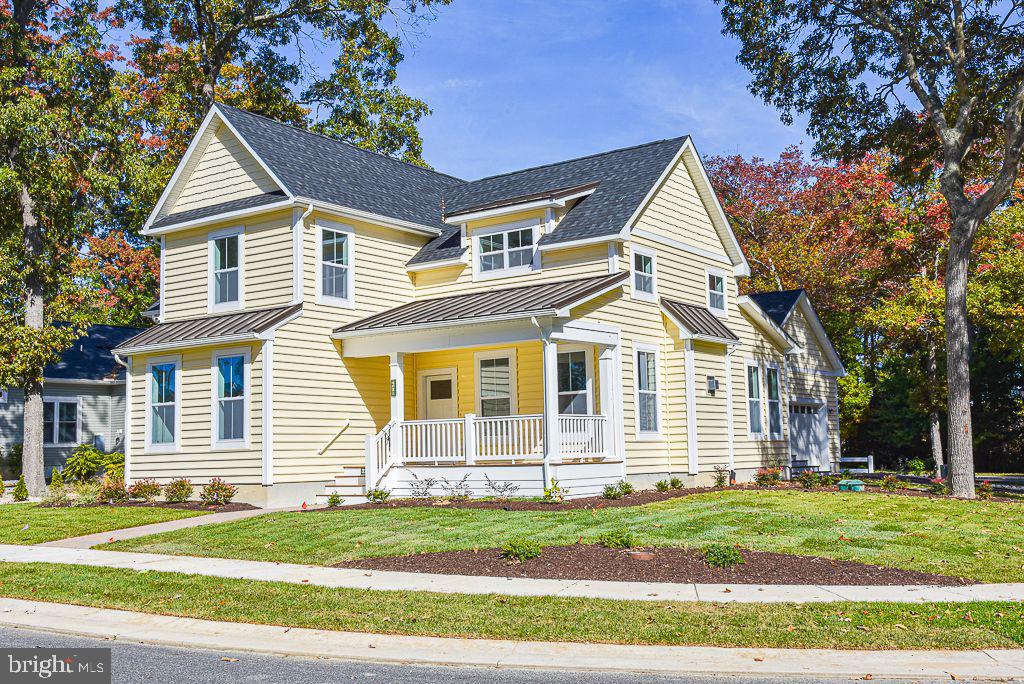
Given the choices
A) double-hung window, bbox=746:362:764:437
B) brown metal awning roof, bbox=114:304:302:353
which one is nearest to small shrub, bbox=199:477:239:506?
brown metal awning roof, bbox=114:304:302:353

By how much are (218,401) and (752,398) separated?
1428 cm

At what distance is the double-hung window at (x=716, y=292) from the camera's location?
25.7 m

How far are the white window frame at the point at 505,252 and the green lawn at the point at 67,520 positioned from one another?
29.1 feet

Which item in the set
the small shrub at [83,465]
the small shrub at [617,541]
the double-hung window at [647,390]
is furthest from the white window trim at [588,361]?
the small shrub at [83,465]

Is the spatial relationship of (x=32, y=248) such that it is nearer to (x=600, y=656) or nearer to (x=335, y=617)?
(x=335, y=617)

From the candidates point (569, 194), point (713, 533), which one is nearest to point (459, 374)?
point (569, 194)

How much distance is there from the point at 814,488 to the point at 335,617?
53.0ft

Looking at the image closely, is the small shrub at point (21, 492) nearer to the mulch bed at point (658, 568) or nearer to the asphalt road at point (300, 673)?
the mulch bed at point (658, 568)

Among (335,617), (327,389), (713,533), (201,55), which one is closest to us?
(335,617)

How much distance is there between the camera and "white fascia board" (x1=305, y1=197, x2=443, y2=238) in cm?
2147

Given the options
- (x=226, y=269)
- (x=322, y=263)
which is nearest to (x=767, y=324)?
(x=322, y=263)

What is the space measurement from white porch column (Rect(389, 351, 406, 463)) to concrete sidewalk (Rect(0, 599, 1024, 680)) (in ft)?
37.3

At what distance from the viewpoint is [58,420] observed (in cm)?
3231

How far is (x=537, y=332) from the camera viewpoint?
62.5ft
